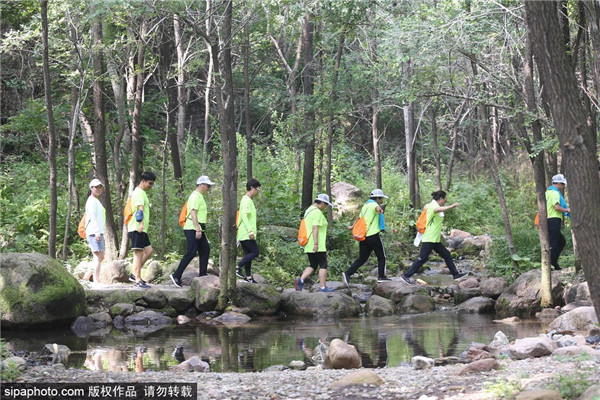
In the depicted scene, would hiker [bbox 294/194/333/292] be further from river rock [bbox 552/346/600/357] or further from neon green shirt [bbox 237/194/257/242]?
river rock [bbox 552/346/600/357]

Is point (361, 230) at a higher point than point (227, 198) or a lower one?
lower

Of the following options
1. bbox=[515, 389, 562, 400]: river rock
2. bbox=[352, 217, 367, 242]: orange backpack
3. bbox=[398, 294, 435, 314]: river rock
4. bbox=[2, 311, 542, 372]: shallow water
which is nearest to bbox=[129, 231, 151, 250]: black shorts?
bbox=[2, 311, 542, 372]: shallow water

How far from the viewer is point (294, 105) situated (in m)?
25.5

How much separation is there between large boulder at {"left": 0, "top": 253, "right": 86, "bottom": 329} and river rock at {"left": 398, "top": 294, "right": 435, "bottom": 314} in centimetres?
632

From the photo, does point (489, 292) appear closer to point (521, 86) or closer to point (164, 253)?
point (521, 86)

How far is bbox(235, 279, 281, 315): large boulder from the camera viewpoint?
541 inches

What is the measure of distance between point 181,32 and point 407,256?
9.91m

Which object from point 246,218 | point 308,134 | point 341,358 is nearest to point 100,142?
point 246,218

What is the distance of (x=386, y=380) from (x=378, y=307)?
22.3 feet

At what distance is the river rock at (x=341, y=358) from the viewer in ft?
28.6

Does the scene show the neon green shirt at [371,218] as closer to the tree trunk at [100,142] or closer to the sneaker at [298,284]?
the sneaker at [298,284]

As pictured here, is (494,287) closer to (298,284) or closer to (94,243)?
(298,284)

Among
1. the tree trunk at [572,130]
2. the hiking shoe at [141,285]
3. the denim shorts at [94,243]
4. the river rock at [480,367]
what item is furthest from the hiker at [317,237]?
the tree trunk at [572,130]

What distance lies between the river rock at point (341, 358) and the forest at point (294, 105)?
11.7 ft
